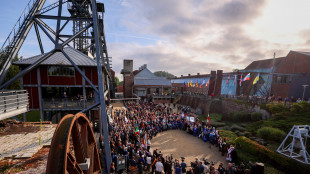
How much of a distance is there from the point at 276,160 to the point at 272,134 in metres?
4.75

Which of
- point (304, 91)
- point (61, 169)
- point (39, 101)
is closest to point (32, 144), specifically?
point (61, 169)

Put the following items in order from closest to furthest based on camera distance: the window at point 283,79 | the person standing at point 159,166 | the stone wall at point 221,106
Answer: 1. the person standing at point 159,166
2. the stone wall at point 221,106
3. the window at point 283,79

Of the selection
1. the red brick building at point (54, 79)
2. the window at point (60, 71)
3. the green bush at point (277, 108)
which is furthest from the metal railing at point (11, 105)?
the green bush at point (277, 108)

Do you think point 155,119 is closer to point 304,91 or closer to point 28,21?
point 28,21

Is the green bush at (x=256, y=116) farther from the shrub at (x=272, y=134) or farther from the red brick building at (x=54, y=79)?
the red brick building at (x=54, y=79)

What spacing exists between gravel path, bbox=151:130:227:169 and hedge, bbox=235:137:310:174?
7.76 feet

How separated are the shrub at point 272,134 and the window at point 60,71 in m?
20.8

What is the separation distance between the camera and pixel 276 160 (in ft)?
32.0

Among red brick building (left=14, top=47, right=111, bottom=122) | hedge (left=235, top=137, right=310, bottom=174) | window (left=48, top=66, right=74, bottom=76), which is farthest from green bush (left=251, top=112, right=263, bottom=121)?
window (left=48, top=66, right=74, bottom=76)

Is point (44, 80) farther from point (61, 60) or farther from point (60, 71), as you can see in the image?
point (61, 60)

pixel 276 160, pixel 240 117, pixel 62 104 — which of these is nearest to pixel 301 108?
pixel 240 117

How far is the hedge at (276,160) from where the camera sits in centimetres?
895

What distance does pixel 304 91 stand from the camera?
23094 mm

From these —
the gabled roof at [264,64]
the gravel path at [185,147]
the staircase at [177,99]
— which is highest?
the gabled roof at [264,64]
